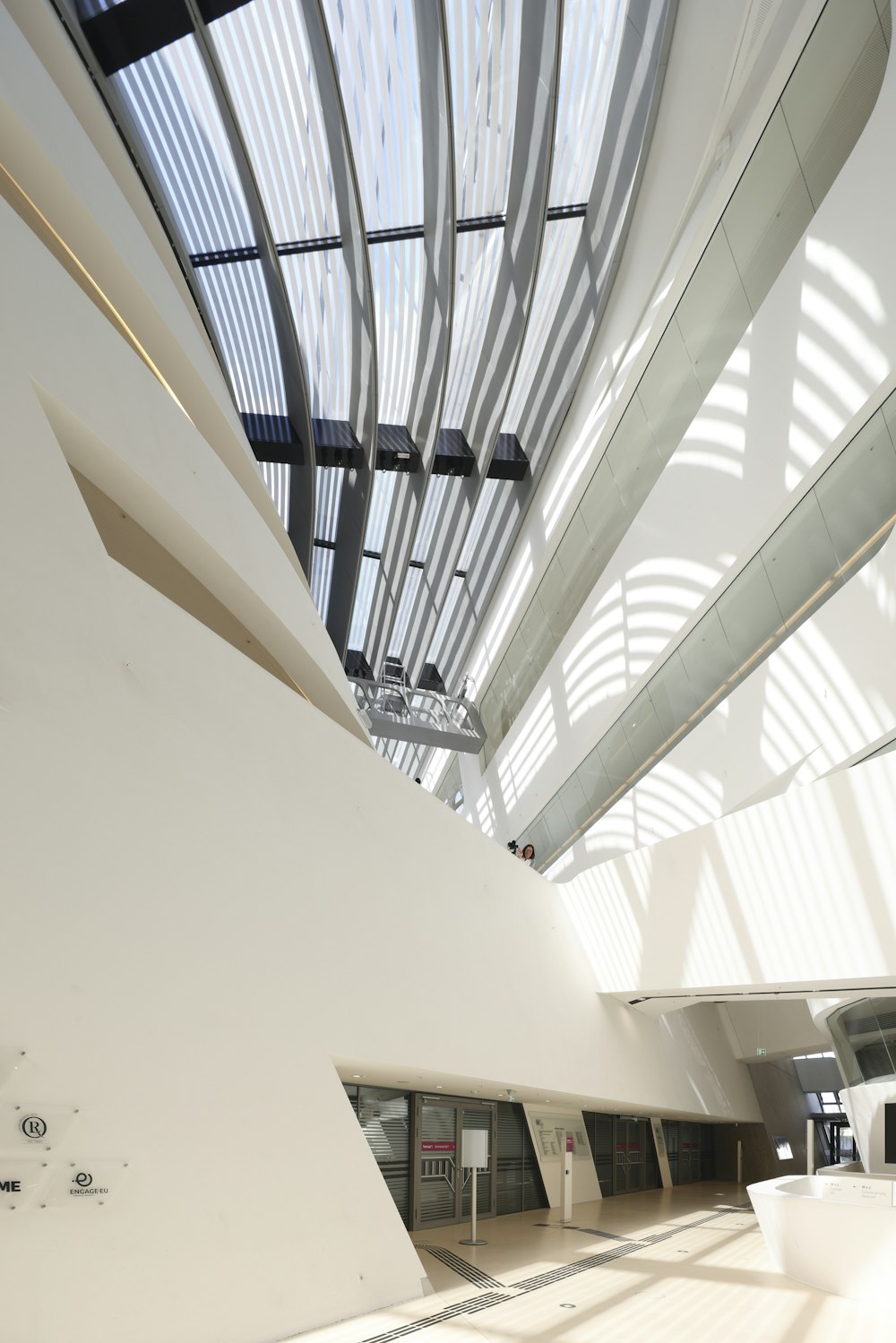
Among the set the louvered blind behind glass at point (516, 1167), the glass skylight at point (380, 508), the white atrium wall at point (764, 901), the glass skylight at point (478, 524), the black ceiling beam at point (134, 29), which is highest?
the glass skylight at point (478, 524)

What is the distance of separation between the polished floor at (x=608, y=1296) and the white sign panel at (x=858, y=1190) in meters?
0.92

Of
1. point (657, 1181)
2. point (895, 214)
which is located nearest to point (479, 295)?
point (895, 214)

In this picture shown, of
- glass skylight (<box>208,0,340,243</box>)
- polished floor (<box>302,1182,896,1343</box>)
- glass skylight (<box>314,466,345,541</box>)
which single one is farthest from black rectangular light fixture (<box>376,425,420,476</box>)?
polished floor (<box>302,1182,896,1343</box>)

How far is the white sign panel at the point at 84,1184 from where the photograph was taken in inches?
158

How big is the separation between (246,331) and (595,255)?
5057mm

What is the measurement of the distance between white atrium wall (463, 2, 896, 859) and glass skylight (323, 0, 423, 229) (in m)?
3.89

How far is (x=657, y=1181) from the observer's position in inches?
765

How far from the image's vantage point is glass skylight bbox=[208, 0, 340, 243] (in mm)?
7543

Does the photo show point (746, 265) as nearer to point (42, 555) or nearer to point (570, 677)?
point (570, 677)

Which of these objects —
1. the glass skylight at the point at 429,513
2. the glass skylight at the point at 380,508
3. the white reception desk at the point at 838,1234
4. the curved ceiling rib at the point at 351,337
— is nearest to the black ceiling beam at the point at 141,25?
the curved ceiling rib at the point at 351,337

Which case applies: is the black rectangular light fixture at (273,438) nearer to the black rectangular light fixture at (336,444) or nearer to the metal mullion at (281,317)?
the metal mullion at (281,317)

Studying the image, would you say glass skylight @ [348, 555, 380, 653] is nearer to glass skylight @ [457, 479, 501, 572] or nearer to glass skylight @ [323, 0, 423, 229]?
glass skylight @ [457, 479, 501, 572]

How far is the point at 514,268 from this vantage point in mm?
11664

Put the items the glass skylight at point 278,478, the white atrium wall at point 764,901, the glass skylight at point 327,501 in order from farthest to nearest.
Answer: the glass skylight at point 327,501, the glass skylight at point 278,478, the white atrium wall at point 764,901
